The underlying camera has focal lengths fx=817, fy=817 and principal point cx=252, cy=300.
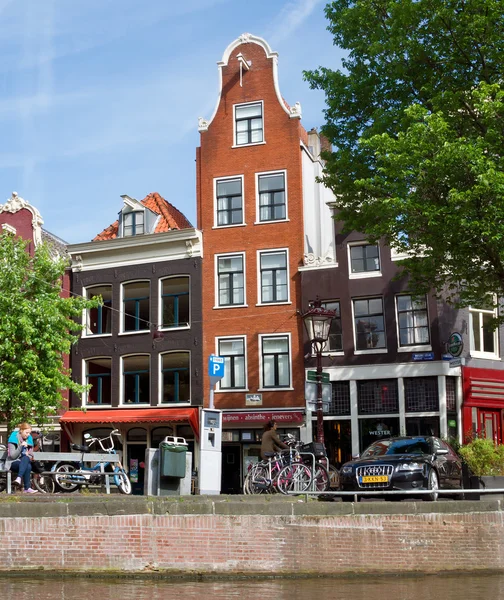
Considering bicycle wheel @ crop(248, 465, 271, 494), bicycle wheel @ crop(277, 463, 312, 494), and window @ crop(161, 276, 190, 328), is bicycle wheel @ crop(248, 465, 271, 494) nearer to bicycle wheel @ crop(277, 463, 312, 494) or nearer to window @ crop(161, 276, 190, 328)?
bicycle wheel @ crop(277, 463, 312, 494)

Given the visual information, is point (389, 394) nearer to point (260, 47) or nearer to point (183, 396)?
point (183, 396)

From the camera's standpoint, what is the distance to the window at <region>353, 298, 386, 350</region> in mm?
28547

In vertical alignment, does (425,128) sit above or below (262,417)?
above

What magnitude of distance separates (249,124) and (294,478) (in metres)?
19.5

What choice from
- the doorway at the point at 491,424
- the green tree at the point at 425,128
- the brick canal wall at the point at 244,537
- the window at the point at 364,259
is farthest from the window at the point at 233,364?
the brick canal wall at the point at 244,537

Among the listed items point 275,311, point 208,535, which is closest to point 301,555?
point 208,535

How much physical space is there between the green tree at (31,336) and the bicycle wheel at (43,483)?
999 cm

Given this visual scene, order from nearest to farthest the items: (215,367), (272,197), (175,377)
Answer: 1. (215,367)
2. (272,197)
3. (175,377)

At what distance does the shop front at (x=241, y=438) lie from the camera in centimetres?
2923

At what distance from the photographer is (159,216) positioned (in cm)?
3400

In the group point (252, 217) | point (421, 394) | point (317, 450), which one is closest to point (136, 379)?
point (252, 217)

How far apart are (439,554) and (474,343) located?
16.1 m

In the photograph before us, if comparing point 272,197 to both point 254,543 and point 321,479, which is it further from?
point 254,543

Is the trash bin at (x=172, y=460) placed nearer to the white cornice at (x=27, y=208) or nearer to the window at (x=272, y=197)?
the window at (x=272, y=197)
